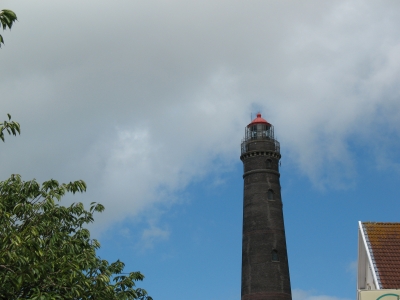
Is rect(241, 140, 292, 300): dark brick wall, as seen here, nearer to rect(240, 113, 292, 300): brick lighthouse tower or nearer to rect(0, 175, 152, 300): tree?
rect(240, 113, 292, 300): brick lighthouse tower

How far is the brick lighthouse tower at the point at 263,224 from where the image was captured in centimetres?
5366

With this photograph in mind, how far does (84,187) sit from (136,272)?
176 inches

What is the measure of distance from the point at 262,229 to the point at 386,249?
3068cm

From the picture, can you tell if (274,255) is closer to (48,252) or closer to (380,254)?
(380,254)

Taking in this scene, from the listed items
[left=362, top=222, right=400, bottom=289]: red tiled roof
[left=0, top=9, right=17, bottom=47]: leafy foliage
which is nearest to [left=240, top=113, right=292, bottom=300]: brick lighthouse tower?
[left=362, top=222, right=400, bottom=289]: red tiled roof

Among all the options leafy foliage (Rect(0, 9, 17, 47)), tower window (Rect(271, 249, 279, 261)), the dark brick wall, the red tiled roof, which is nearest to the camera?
leafy foliage (Rect(0, 9, 17, 47))

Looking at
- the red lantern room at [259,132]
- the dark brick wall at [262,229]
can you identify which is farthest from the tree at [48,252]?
the red lantern room at [259,132]

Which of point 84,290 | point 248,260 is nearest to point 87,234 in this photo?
point 84,290

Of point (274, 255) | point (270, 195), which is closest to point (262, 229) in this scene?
point (274, 255)

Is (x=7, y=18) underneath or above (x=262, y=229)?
underneath

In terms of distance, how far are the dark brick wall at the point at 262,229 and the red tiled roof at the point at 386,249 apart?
28.4 m

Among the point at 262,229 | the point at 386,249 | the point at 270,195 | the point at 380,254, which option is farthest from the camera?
the point at 270,195

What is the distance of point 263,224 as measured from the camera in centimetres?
5550

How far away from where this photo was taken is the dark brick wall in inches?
2111
